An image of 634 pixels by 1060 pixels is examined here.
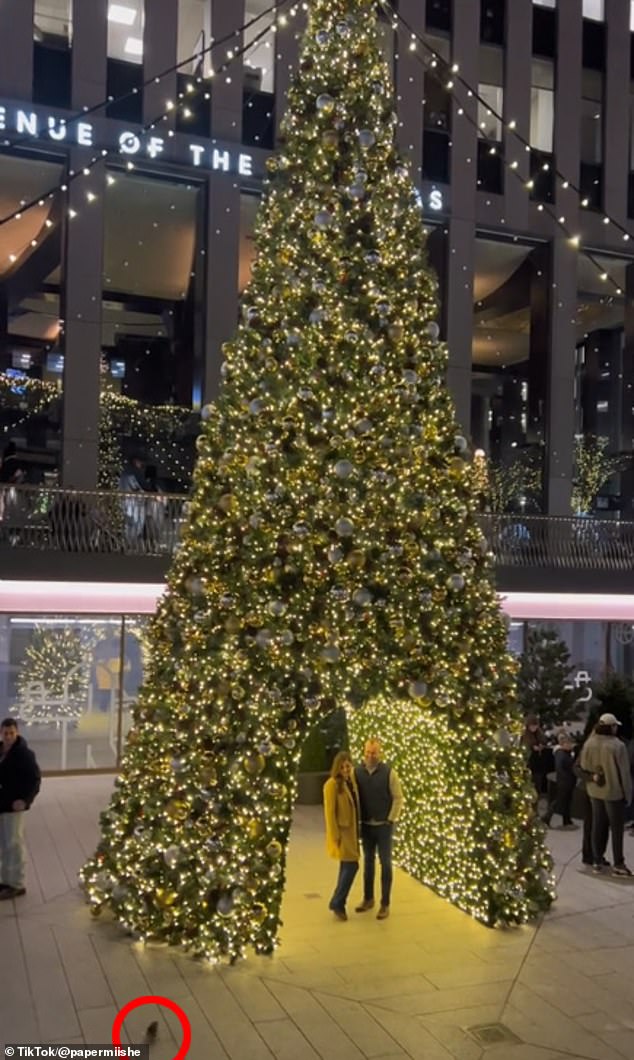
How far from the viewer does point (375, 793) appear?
8141mm

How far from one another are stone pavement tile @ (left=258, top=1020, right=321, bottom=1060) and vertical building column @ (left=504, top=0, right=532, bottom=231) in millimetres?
18929

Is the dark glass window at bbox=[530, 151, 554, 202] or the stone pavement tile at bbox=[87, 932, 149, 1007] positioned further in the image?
the dark glass window at bbox=[530, 151, 554, 202]

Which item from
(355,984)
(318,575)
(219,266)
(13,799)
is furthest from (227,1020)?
(219,266)

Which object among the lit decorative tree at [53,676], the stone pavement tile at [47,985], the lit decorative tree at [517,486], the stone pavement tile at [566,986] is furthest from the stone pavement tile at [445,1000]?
the lit decorative tree at [517,486]

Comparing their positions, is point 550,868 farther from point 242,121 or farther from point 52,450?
point 242,121

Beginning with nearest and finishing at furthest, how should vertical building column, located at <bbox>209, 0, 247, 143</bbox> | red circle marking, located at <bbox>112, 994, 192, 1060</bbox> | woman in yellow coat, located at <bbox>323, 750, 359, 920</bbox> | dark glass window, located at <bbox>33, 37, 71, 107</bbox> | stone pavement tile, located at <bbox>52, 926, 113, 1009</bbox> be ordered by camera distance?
red circle marking, located at <bbox>112, 994, 192, 1060</bbox>, stone pavement tile, located at <bbox>52, 926, 113, 1009</bbox>, woman in yellow coat, located at <bbox>323, 750, 359, 920</bbox>, dark glass window, located at <bbox>33, 37, 71, 107</bbox>, vertical building column, located at <bbox>209, 0, 247, 143</bbox>

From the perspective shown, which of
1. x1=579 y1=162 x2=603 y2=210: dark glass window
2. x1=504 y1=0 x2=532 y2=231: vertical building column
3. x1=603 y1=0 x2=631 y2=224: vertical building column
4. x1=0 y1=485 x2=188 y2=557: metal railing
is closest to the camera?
x1=0 y1=485 x2=188 y2=557: metal railing

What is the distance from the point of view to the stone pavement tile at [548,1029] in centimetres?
577

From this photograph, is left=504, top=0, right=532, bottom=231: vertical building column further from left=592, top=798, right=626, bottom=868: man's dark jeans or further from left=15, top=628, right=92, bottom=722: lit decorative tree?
left=592, top=798, right=626, bottom=868: man's dark jeans

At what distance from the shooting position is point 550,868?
829cm

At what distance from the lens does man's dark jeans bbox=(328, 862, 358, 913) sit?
8.06m

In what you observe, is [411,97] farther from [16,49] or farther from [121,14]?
[16,49]

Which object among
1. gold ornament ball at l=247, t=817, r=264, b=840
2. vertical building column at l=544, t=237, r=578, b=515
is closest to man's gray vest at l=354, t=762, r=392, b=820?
gold ornament ball at l=247, t=817, r=264, b=840

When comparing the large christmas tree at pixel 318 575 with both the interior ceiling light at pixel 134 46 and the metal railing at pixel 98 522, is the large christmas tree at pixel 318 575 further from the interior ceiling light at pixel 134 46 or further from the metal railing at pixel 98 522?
the interior ceiling light at pixel 134 46
